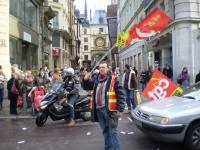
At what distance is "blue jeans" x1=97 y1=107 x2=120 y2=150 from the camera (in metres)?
6.70

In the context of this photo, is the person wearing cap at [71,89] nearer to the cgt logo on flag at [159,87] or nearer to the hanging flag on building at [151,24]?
→ the cgt logo on flag at [159,87]

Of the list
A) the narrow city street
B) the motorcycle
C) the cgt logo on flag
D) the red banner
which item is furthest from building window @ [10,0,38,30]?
the cgt logo on flag

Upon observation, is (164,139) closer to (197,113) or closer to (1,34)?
(197,113)

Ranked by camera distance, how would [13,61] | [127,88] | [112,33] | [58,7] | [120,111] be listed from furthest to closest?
1. [112,33]
2. [58,7]
3. [13,61]
4. [127,88]
5. [120,111]

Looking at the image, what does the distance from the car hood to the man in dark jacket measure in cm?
107

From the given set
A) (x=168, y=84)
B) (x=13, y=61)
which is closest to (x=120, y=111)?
(x=168, y=84)

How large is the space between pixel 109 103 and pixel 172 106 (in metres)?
1.54

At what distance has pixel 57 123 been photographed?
11.4 meters

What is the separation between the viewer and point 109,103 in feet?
21.9

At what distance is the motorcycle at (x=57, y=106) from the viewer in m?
10.7

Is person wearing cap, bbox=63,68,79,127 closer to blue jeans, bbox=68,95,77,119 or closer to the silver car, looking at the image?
blue jeans, bbox=68,95,77,119

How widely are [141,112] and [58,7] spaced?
46646 millimetres

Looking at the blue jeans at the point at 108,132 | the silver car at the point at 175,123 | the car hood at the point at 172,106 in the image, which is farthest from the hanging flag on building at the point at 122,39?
the blue jeans at the point at 108,132

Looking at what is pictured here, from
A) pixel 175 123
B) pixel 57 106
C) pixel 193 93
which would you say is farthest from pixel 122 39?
pixel 175 123
